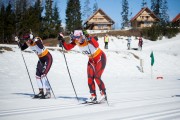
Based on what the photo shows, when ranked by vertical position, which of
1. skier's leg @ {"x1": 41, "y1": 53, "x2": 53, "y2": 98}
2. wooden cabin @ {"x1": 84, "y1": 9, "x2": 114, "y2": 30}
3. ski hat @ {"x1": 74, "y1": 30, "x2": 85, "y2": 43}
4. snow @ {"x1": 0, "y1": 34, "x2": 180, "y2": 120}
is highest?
wooden cabin @ {"x1": 84, "y1": 9, "x2": 114, "y2": 30}

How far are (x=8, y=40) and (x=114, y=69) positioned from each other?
2669 cm

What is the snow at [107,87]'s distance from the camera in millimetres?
6469

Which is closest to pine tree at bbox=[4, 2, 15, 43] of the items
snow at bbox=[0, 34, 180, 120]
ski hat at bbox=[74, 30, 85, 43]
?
snow at bbox=[0, 34, 180, 120]

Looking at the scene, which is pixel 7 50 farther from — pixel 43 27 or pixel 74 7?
pixel 74 7

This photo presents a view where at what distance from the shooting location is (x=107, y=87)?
1442 centimetres

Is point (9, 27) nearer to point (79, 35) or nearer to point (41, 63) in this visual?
point (41, 63)

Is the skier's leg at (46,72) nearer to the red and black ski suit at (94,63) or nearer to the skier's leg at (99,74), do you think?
the red and black ski suit at (94,63)

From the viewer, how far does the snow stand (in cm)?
647

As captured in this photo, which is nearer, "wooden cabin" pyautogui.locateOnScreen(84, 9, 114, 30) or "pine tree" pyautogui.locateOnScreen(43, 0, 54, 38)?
"pine tree" pyautogui.locateOnScreen(43, 0, 54, 38)

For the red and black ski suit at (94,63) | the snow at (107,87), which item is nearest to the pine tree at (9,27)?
the snow at (107,87)

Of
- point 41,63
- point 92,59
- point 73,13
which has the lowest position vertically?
point 41,63

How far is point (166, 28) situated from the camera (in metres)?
58.3

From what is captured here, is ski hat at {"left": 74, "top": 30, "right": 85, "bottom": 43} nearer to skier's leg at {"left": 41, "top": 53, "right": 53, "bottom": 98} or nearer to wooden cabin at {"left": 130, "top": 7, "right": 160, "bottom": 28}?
skier's leg at {"left": 41, "top": 53, "right": 53, "bottom": 98}

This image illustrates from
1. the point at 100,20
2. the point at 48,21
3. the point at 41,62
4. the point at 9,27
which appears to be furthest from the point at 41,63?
the point at 100,20
